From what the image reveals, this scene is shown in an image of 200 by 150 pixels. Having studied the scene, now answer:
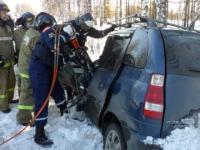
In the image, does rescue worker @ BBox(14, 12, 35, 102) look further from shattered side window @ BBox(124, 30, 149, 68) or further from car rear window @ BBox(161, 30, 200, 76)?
car rear window @ BBox(161, 30, 200, 76)

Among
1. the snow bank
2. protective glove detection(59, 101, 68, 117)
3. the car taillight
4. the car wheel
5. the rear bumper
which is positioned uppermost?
the car taillight

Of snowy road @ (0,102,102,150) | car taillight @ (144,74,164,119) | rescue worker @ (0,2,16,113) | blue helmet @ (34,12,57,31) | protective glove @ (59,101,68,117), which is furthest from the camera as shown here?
rescue worker @ (0,2,16,113)

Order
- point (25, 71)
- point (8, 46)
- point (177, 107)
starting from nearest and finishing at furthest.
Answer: point (177, 107) < point (25, 71) < point (8, 46)

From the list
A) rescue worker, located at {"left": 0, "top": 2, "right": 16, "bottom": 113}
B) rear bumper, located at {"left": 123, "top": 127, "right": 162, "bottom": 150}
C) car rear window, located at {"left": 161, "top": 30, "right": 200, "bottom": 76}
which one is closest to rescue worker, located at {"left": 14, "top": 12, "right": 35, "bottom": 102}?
rescue worker, located at {"left": 0, "top": 2, "right": 16, "bottom": 113}

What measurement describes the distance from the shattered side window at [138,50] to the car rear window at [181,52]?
0.69ft

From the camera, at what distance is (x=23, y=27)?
7594mm

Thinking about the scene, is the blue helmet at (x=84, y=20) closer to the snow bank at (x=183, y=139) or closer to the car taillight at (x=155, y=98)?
the car taillight at (x=155, y=98)

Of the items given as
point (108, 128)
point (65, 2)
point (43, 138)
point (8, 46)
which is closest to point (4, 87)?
point (8, 46)

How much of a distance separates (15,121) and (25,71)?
87cm

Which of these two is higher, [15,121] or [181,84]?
[181,84]

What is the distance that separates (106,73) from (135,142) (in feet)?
4.19

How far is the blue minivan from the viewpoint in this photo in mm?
3590

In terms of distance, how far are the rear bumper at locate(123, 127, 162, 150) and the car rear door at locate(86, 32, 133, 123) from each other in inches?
30.3

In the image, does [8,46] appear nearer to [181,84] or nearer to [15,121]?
[15,121]
